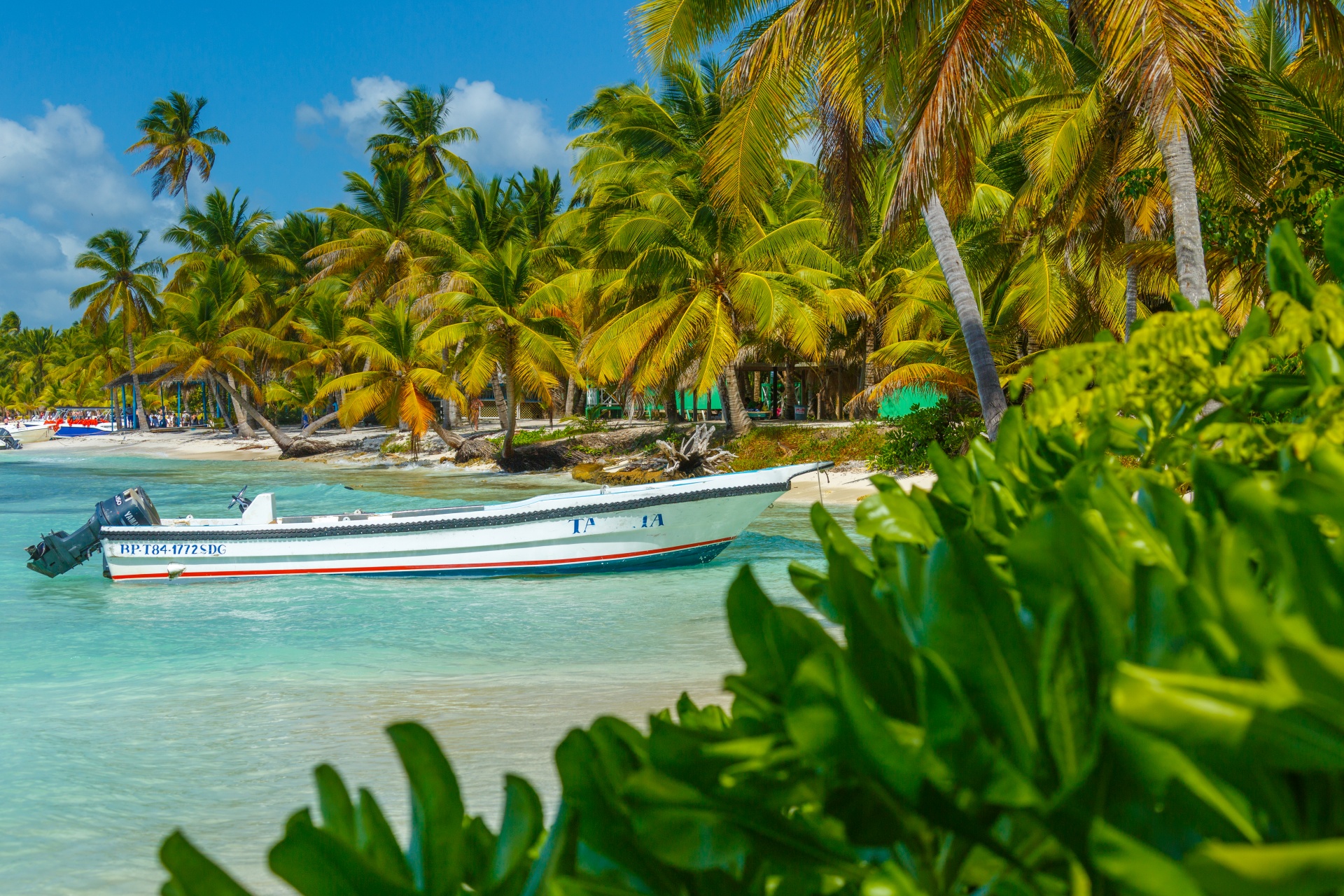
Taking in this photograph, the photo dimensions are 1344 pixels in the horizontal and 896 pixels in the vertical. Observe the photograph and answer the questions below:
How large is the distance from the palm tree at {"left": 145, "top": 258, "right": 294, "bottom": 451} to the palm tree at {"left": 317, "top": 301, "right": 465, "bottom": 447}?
9100 millimetres

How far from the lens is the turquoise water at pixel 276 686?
4609 mm

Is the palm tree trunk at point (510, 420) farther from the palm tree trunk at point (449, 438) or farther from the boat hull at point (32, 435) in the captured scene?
the boat hull at point (32, 435)

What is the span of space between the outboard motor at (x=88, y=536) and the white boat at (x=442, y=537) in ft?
0.04

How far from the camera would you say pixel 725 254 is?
68.8 ft

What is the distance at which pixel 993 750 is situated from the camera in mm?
673

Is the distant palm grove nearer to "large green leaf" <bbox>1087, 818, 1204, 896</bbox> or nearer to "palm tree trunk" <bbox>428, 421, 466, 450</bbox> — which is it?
"palm tree trunk" <bbox>428, 421, 466, 450</bbox>

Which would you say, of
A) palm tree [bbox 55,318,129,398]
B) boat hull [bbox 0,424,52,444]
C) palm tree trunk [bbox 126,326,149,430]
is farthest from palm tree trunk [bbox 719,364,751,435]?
boat hull [bbox 0,424,52,444]

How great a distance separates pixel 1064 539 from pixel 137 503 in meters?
12.4

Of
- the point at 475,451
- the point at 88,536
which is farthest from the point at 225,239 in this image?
the point at 88,536

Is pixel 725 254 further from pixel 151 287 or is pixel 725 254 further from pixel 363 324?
pixel 151 287

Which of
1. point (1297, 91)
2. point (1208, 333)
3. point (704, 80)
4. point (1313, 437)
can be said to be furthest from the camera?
point (704, 80)

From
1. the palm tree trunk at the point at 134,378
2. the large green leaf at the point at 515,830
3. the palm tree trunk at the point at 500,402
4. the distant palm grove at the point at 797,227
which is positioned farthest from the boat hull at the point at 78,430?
the large green leaf at the point at 515,830

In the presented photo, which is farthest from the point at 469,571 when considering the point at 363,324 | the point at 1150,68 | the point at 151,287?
the point at 151,287

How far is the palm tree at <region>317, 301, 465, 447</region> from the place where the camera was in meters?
26.4
